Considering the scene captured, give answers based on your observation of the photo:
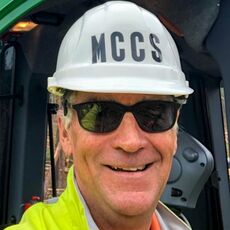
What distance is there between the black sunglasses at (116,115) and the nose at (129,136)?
12 mm

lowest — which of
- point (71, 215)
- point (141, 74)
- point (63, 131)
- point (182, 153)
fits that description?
point (182, 153)

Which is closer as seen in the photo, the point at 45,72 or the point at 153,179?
the point at 153,179

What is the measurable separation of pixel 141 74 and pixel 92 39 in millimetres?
178

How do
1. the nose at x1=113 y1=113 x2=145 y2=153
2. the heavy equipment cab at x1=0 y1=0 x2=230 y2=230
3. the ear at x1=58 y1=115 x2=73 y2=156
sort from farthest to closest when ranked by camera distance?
the heavy equipment cab at x1=0 y1=0 x2=230 y2=230
the ear at x1=58 y1=115 x2=73 y2=156
the nose at x1=113 y1=113 x2=145 y2=153

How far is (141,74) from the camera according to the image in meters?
1.46

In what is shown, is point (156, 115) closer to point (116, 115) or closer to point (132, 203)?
point (116, 115)

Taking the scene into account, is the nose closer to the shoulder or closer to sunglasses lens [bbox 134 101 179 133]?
sunglasses lens [bbox 134 101 179 133]

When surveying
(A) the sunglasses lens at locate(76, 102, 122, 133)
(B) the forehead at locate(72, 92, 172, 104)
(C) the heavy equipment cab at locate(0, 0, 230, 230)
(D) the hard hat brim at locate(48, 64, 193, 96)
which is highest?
(D) the hard hat brim at locate(48, 64, 193, 96)

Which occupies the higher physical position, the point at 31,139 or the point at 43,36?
the point at 43,36

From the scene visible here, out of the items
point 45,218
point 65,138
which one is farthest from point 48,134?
point 45,218


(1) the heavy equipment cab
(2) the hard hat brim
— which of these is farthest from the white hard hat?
(1) the heavy equipment cab

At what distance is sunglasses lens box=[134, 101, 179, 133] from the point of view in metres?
1.40

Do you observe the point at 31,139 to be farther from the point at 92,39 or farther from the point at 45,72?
the point at 92,39

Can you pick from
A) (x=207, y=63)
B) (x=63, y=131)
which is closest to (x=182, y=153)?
(x=207, y=63)
